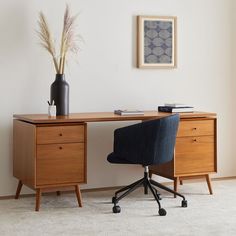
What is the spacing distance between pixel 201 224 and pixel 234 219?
11.9 inches

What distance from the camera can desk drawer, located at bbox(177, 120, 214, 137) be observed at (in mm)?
4625

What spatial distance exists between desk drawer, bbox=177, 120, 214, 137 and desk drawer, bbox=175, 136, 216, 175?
0.04m

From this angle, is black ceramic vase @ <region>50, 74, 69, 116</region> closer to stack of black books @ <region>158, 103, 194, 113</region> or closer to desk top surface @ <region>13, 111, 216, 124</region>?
desk top surface @ <region>13, 111, 216, 124</region>

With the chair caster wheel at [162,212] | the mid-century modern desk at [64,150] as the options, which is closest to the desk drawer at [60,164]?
the mid-century modern desk at [64,150]

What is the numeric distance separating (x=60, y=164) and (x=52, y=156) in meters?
0.09

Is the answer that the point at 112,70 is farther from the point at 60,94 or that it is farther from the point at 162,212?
the point at 162,212

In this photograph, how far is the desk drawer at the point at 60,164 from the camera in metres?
4.15

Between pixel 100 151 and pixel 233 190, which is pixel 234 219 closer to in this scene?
pixel 233 190

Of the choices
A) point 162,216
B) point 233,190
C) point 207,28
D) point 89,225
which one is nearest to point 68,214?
point 89,225

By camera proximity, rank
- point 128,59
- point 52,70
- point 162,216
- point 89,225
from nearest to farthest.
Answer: point 89,225 < point 162,216 < point 52,70 < point 128,59

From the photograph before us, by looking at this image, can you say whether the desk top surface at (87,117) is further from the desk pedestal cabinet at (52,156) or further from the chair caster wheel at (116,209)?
the chair caster wheel at (116,209)

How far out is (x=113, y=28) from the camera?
4988 mm

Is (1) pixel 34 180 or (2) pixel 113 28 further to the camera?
(2) pixel 113 28

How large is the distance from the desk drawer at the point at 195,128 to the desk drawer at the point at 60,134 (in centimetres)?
89
